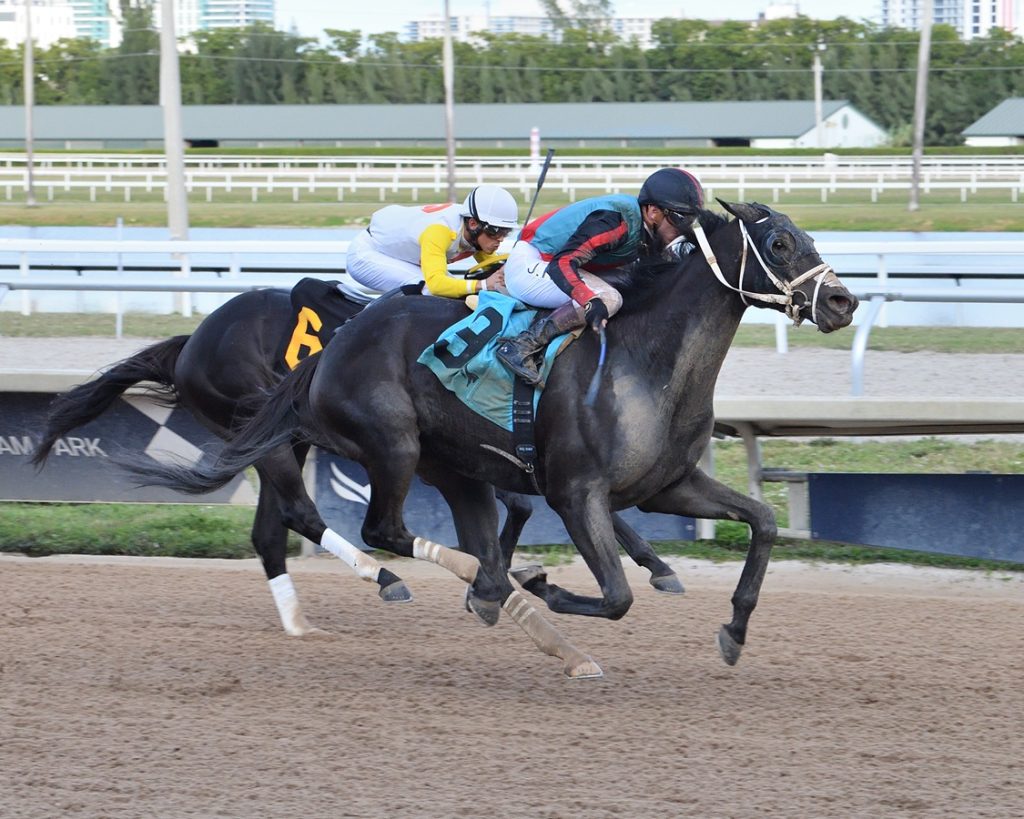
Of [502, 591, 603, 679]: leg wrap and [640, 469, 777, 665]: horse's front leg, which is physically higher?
[640, 469, 777, 665]: horse's front leg

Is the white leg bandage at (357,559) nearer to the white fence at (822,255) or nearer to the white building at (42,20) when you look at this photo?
the white fence at (822,255)

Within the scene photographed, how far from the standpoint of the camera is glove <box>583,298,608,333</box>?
4484mm

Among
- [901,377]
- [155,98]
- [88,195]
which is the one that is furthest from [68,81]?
[901,377]

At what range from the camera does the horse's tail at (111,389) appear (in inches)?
229

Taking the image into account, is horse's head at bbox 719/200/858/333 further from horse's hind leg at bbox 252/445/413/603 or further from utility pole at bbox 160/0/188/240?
utility pole at bbox 160/0/188/240

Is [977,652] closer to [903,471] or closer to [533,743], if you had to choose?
[533,743]

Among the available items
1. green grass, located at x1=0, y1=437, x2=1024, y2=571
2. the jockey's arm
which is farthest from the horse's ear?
green grass, located at x1=0, y1=437, x2=1024, y2=571

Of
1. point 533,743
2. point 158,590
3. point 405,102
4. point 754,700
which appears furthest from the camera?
point 405,102

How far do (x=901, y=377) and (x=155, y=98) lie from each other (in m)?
49.8

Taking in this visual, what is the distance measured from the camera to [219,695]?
447 centimetres

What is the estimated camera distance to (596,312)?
4.49 m

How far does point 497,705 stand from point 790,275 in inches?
60.0

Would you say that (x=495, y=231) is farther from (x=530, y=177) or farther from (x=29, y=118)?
(x=29, y=118)

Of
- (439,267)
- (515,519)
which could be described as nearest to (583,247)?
(439,267)
